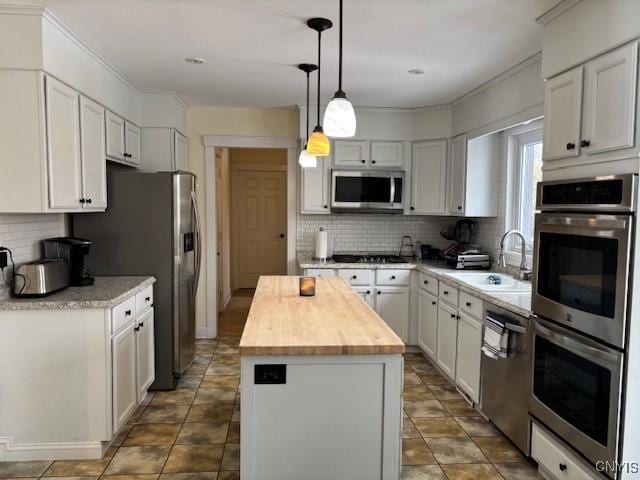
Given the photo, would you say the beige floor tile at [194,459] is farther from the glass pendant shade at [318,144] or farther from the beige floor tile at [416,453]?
the glass pendant shade at [318,144]

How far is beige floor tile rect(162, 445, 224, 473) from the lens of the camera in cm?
250

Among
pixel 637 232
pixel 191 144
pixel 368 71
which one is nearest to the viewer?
pixel 637 232

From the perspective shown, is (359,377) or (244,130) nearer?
(359,377)

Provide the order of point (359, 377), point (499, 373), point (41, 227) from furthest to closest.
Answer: point (41, 227)
point (499, 373)
point (359, 377)

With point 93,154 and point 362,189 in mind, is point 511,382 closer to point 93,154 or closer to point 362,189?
point 362,189

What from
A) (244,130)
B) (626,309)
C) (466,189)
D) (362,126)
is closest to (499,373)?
(626,309)

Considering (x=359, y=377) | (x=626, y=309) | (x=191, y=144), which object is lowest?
(x=359, y=377)

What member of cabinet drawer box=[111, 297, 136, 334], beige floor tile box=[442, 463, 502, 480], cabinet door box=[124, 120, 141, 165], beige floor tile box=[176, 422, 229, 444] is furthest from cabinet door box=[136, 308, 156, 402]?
beige floor tile box=[442, 463, 502, 480]

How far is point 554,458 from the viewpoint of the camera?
227 centimetres

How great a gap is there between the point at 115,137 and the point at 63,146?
2.86 feet

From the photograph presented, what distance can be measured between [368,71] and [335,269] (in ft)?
6.18

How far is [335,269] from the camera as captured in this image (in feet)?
14.8

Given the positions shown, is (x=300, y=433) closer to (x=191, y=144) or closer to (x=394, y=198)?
(x=394, y=198)

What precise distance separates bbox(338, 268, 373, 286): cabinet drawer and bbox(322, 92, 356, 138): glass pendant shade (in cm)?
242
